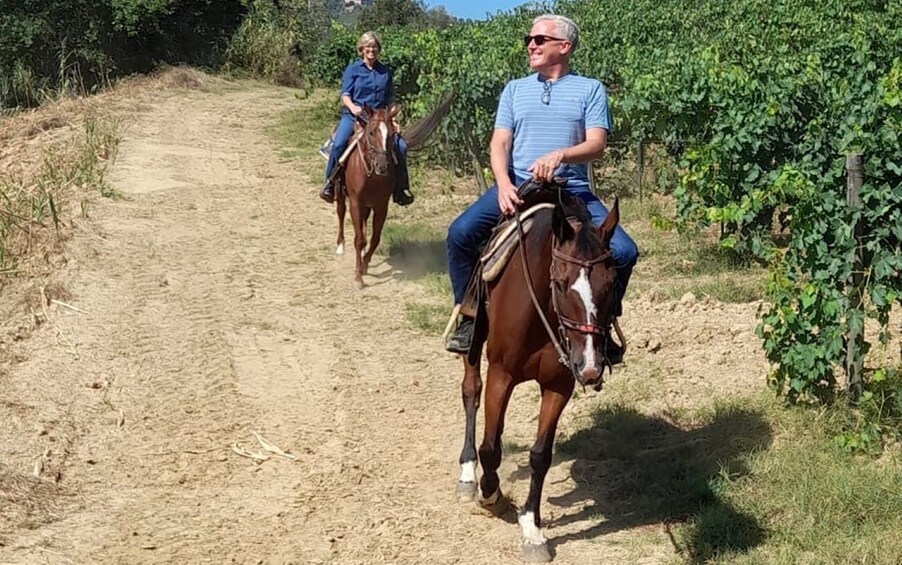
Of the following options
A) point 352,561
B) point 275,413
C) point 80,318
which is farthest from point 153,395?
point 352,561

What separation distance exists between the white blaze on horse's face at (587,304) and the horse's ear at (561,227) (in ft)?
0.67

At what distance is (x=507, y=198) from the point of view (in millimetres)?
5258

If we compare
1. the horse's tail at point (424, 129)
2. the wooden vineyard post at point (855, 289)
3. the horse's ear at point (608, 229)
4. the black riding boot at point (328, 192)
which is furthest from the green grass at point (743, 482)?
the black riding boot at point (328, 192)

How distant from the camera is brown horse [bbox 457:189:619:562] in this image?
4.59 meters

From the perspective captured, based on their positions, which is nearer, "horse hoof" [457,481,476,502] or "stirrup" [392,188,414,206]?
"horse hoof" [457,481,476,502]

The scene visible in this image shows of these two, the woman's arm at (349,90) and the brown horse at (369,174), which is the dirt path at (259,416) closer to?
the brown horse at (369,174)

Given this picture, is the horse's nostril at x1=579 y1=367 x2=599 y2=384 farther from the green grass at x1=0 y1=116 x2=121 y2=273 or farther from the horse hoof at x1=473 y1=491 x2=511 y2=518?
the green grass at x1=0 y1=116 x2=121 y2=273

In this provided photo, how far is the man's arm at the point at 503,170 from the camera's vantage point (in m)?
5.25

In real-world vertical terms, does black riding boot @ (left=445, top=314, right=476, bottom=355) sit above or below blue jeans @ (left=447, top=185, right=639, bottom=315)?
below

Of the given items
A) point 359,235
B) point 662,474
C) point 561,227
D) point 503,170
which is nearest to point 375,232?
point 359,235

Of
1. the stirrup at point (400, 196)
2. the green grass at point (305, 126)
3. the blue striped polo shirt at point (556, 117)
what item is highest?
the blue striped polo shirt at point (556, 117)

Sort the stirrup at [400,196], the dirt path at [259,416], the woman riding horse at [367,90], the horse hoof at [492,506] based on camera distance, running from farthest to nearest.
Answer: the stirrup at [400,196]
the woman riding horse at [367,90]
the horse hoof at [492,506]
the dirt path at [259,416]

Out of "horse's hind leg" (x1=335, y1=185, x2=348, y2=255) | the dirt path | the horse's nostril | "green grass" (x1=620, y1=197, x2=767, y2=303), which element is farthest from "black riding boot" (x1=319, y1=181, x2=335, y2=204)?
the horse's nostril

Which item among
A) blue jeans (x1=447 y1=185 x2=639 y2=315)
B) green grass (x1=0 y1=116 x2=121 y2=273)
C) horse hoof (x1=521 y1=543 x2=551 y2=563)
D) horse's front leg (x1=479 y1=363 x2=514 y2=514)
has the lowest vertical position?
green grass (x1=0 y1=116 x2=121 y2=273)
